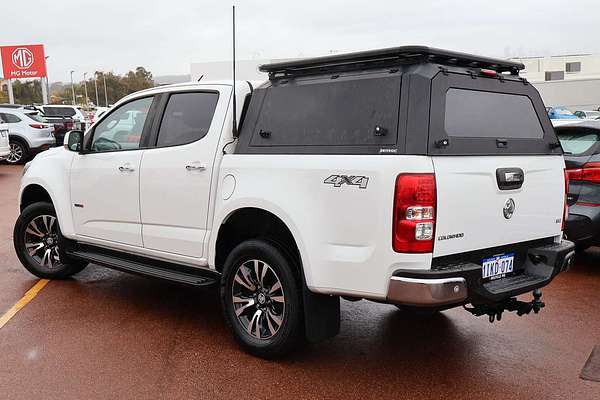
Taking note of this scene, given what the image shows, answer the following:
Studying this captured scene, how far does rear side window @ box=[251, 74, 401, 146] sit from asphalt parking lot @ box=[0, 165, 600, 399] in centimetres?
160

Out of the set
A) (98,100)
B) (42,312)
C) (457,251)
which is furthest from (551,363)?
(98,100)

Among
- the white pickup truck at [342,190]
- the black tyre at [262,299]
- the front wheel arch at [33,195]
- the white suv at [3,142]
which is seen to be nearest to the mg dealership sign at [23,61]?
the white suv at [3,142]

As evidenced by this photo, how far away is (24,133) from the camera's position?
18.2m

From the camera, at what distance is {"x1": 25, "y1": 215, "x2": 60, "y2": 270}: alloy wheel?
20.8 feet

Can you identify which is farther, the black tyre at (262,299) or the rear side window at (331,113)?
the black tyre at (262,299)

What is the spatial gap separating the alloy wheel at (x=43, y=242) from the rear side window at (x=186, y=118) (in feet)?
6.91

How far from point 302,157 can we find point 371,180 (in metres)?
0.61

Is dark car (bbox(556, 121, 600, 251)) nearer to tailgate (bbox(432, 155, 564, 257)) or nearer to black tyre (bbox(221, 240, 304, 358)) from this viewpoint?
tailgate (bbox(432, 155, 564, 257))

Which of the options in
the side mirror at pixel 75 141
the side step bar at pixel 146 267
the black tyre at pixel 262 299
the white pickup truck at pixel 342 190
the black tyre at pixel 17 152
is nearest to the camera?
the white pickup truck at pixel 342 190

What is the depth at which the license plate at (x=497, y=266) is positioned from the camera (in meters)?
3.79

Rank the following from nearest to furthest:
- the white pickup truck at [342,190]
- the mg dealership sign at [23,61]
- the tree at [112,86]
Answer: the white pickup truck at [342,190] → the mg dealership sign at [23,61] → the tree at [112,86]

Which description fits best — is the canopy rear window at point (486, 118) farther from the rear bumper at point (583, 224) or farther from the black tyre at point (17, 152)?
the black tyre at point (17, 152)

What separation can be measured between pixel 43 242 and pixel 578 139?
5.90 meters

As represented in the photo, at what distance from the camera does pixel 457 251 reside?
3590 millimetres
